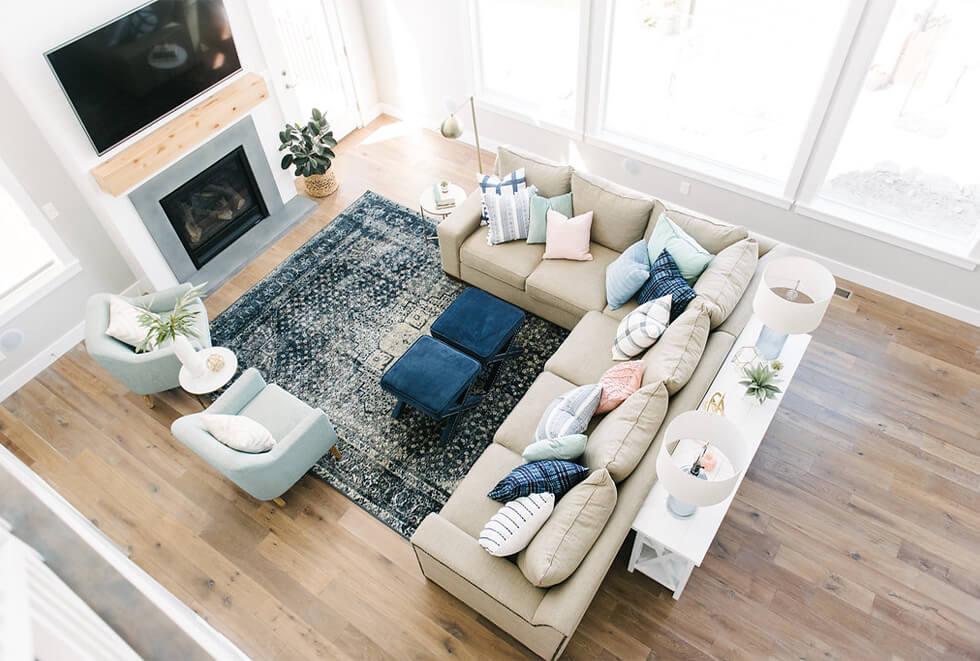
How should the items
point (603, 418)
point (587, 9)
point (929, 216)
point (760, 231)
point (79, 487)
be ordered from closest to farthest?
1. point (603, 418)
2. point (79, 487)
3. point (929, 216)
4. point (587, 9)
5. point (760, 231)

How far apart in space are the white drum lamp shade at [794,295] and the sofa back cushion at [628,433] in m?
0.68

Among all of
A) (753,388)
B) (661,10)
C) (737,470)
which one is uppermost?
(661,10)

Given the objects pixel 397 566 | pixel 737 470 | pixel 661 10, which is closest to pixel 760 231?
pixel 661 10

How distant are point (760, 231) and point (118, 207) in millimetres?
4863

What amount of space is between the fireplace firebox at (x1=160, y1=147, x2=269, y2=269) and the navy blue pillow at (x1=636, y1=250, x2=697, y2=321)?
11.6ft

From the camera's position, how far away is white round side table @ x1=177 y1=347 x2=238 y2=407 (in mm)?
4328

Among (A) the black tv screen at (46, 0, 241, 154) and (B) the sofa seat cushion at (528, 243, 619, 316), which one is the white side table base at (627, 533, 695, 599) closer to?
(B) the sofa seat cushion at (528, 243, 619, 316)

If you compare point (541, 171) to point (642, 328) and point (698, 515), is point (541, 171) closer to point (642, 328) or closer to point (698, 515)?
point (642, 328)

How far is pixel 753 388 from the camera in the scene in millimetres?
→ 3586

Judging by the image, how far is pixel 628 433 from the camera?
3.31 m

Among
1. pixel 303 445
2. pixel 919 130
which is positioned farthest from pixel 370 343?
pixel 919 130

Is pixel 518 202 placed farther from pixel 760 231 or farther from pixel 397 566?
pixel 397 566

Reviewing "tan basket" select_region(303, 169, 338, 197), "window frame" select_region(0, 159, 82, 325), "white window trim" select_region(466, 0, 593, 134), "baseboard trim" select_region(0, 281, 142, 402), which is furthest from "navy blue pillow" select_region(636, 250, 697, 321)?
"baseboard trim" select_region(0, 281, 142, 402)

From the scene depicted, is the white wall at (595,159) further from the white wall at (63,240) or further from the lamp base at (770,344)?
the white wall at (63,240)
